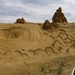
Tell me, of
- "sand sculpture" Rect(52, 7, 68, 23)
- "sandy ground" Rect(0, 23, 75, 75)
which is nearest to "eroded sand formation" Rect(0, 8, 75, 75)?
"sandy ground" Rect(0, 23, 75, 75)

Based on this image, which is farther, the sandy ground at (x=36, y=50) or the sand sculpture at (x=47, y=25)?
the sand sculpture at (x=47, y=25)

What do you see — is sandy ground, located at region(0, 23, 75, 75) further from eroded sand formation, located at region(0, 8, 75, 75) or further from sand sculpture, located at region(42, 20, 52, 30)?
sand sculpture, located at region(42, 20, 52, 30)

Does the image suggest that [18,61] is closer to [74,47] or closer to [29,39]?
[29,39]

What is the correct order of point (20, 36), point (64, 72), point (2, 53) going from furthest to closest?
point (20, 36) → point (2, 53) → point (64, 72)

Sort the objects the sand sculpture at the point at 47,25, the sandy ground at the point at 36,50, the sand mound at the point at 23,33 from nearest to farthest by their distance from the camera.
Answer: the sandy ground at the point at 36,50 < the sand mound at the point at 23,33 < the sand sculpture at the point at 47,25

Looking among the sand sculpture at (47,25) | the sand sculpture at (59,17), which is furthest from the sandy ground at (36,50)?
the sand sculpture at (59,17)

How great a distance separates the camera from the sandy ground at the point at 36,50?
8086mm

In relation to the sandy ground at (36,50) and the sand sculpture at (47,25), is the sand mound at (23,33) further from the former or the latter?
the sand sculpture at (47,25)

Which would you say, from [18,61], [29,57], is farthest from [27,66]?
[29,57]

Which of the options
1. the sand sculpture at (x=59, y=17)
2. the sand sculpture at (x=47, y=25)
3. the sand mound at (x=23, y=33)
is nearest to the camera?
the sand mound at (x=23, y=33)

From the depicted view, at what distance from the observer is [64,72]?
25.1ft

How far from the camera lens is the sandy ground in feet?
26.5

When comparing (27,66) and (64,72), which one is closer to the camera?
Result: (64,72)

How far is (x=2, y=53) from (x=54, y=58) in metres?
2.40
